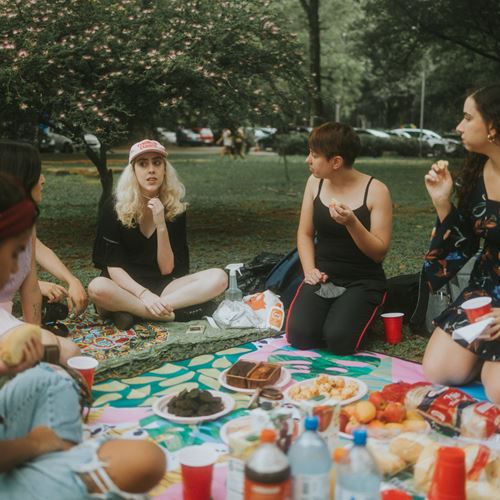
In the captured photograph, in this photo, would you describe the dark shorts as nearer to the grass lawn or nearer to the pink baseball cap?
the pink baseball cap

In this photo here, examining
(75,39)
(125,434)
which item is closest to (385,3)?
(75,39)

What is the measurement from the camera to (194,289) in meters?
4.97

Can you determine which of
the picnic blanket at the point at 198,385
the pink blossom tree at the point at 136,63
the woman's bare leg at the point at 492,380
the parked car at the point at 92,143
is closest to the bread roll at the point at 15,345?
the picnic blanket at the point at 198,385

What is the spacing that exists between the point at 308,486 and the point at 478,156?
8.88ft

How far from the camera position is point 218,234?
951 cm

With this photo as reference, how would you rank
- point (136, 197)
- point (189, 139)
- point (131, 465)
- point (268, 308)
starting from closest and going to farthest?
point (131, 465) → point (136, 197) → point (268, 308) → point (189, 139)

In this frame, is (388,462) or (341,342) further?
(341,342)

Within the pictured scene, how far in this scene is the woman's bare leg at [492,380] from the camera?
3.51 m

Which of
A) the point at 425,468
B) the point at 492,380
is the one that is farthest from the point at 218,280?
the point at 425,468

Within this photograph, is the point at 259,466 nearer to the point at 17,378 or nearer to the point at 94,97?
the point at 17,378

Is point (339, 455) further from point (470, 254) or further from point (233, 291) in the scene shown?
point (233, 291)

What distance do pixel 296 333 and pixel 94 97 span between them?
424 centimetres

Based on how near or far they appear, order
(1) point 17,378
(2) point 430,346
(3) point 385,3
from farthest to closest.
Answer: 1. (3) point 385,3
2. (2) point 430,346
3. (1) point 17,378

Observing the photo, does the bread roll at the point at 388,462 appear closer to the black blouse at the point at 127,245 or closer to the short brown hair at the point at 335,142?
the short brown hair at the point at 335,142
